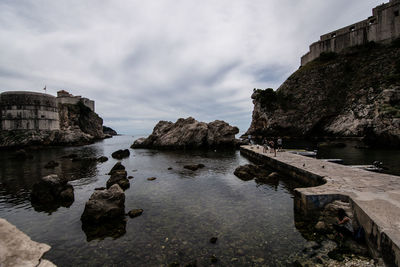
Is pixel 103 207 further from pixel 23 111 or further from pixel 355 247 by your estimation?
pixel 23 111

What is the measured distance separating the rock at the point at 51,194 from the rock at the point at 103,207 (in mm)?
3955

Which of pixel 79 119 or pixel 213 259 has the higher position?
pixel 79 119

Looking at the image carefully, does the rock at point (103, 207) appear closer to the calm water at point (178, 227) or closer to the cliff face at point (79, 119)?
the calm water at point (178, 227)

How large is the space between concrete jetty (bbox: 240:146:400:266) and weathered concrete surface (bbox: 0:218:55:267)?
1086 centimetres

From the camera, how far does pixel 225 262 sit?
699 cm

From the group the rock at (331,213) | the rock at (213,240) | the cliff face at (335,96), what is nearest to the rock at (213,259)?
the rock at (213,240)

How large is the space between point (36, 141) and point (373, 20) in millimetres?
120632

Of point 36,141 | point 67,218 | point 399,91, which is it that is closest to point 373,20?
point 399,91

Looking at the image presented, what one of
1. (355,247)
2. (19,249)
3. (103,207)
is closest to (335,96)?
(355,247)

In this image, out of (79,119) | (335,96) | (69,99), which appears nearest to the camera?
(335,96)

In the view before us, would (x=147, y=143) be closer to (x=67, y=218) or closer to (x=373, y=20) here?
(x=67, y=218)

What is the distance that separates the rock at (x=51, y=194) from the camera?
13.8m

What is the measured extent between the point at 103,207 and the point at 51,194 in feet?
21.9

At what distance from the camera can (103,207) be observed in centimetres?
1083
